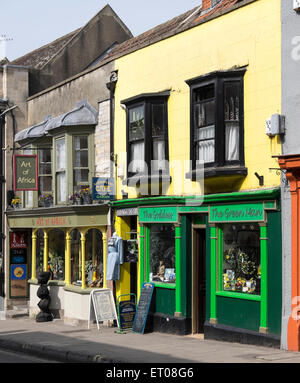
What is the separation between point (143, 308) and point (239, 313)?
3.47 metres

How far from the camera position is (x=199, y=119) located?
1684cm

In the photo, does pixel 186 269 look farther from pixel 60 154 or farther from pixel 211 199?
pixel 60 154

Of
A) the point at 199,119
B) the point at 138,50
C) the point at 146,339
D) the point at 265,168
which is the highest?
the point at 138,50

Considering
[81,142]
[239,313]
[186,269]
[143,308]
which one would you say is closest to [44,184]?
[81,142]

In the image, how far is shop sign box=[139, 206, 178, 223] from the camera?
17703 mm

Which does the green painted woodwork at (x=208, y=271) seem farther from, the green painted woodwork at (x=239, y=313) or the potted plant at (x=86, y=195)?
the potted plant at (x=86, y=195)

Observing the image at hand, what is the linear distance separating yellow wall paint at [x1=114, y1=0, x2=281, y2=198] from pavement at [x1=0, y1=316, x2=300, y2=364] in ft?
11.3

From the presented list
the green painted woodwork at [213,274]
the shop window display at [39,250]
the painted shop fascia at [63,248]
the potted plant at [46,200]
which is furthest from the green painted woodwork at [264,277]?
the shop window display at [39,250]

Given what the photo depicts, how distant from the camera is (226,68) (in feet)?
53.0

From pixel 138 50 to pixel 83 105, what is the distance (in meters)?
3.09

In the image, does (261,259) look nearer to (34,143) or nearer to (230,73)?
(230,73)

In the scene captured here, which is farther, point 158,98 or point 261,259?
point 158,98
